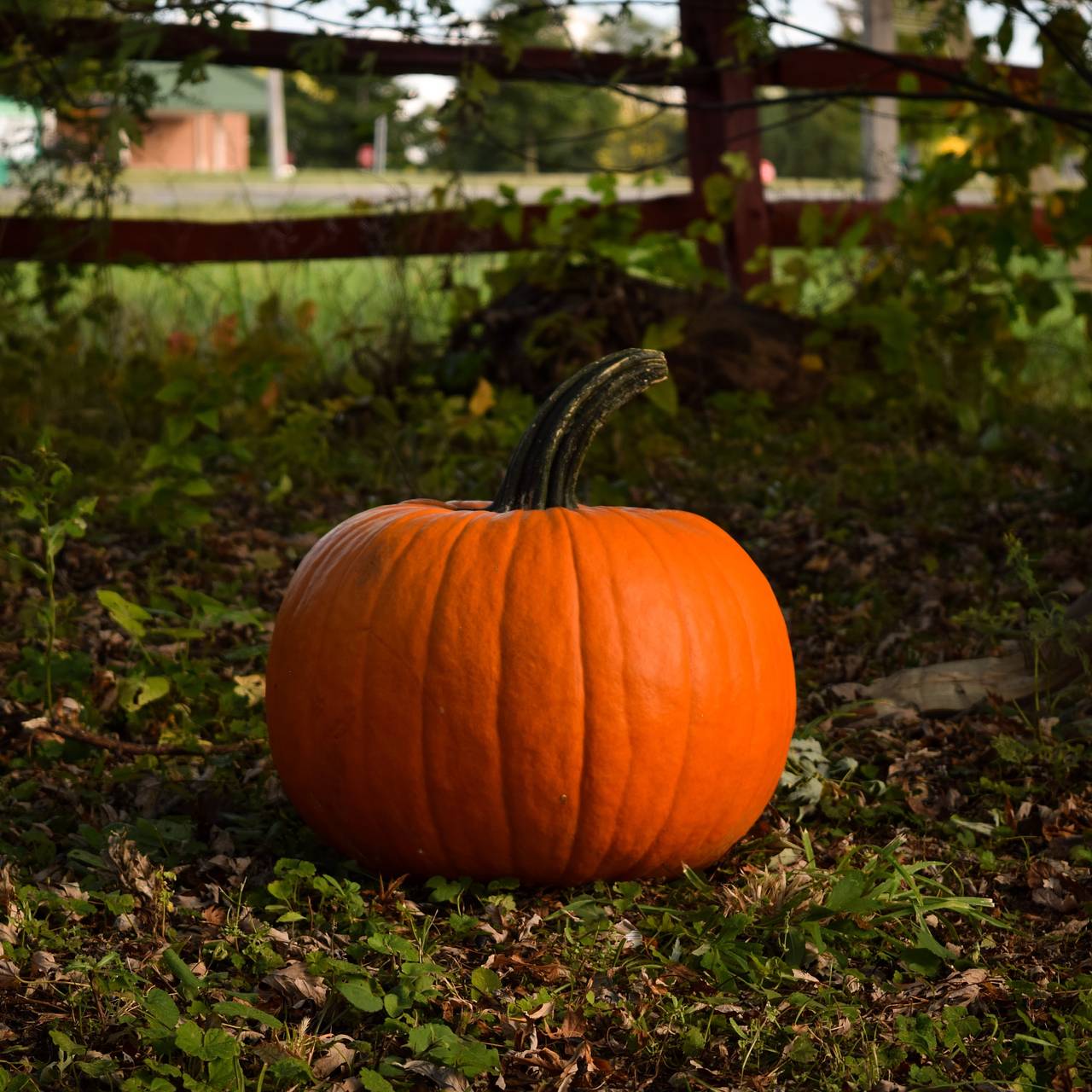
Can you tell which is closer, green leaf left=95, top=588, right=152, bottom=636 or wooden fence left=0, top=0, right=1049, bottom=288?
green leaf left=95, top=588, right=152, bottom=636

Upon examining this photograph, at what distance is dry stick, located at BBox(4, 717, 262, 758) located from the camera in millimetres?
2697

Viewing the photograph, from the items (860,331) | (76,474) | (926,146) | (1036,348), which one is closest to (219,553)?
(76,474)

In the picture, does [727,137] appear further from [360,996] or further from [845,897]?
[360,996]

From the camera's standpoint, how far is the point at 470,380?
223 inches

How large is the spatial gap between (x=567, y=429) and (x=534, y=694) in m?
0.48

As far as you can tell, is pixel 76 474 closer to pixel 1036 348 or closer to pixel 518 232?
pixel 518 232

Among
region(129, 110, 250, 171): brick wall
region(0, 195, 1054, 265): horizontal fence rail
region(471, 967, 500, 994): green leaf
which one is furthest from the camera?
region(129, 110, 250, 171): brick wall

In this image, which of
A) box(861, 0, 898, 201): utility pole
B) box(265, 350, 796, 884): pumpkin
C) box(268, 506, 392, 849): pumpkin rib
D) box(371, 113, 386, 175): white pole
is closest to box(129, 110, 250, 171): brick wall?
box(371, 113, 386, 175): white pole

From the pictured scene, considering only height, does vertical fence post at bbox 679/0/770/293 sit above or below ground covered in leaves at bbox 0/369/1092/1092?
above

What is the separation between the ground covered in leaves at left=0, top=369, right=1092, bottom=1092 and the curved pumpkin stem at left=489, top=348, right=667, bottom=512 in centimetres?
67

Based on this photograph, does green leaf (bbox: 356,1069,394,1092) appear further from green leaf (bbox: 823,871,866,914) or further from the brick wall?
the brick wall

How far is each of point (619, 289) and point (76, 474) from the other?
91.4 inches

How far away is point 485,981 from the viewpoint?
196 centimetres

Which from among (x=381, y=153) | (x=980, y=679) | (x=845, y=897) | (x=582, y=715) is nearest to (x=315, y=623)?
(x=582, y=715)
